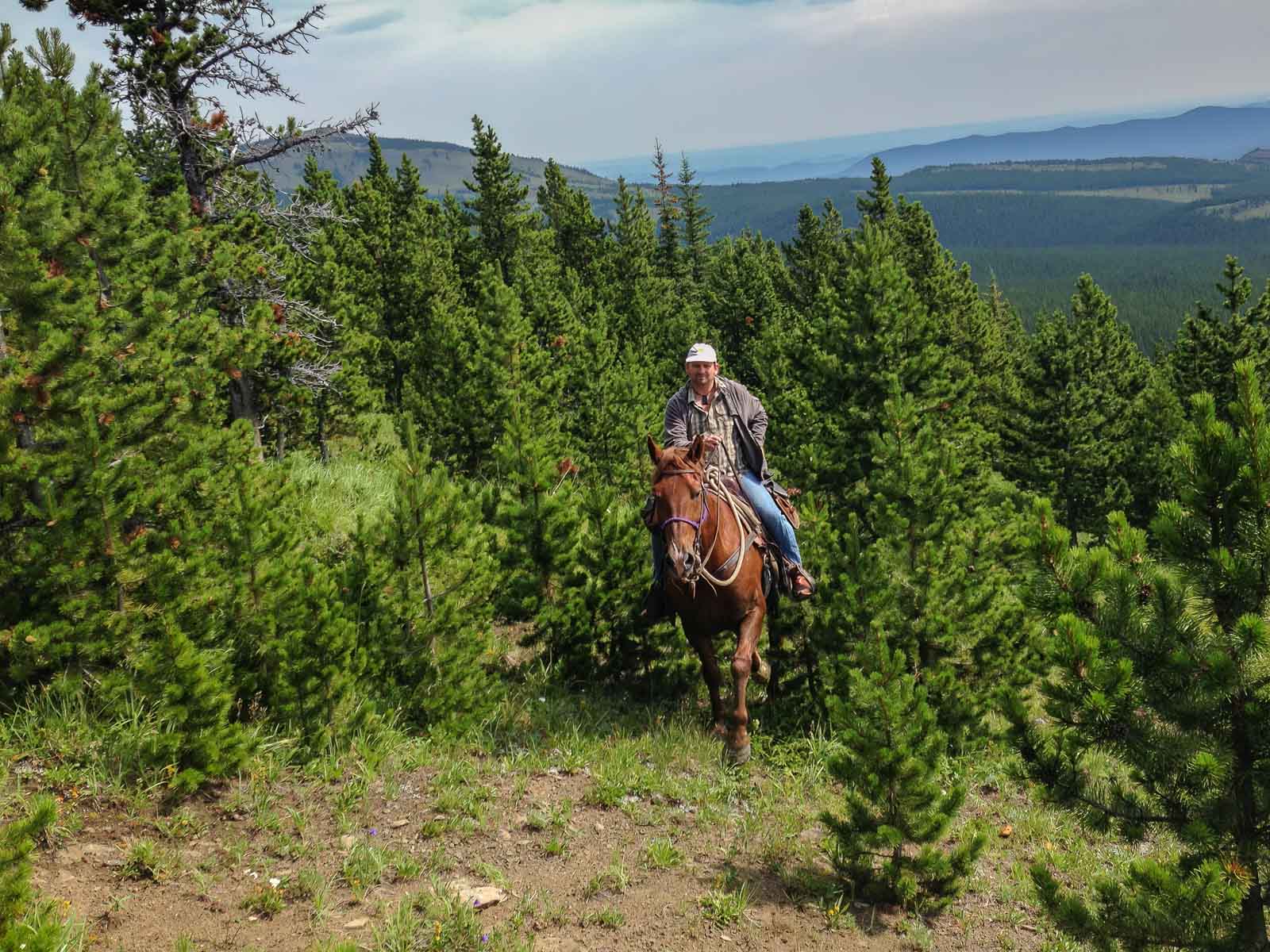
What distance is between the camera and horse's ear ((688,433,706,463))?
8703 millimetres

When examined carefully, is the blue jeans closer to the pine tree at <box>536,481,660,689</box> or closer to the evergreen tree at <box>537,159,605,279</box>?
the pine tree at <box>536,481,660,689</box>

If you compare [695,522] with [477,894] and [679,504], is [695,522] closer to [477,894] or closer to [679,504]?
[679,504]

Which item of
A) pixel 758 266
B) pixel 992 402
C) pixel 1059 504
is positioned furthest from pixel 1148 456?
pixel 758 266

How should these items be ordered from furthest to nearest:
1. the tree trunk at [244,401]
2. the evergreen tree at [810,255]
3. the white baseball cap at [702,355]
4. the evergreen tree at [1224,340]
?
the evergreen tree at [810,255] → the evergreen tree at [1224,340] → the tree trunk at [244,401] → the white baseball cap at [702,355]

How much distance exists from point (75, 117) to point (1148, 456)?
46.7 meters

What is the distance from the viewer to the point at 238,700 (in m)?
8.05

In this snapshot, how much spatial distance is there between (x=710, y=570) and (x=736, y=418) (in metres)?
2.10

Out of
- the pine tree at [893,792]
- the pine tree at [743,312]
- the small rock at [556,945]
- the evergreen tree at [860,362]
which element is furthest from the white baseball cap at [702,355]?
the pine tree at [743,312]

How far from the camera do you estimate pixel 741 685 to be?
31.4 ft

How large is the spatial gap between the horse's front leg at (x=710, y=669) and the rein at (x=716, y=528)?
82 centimetres

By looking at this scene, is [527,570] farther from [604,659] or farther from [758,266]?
[758,266]

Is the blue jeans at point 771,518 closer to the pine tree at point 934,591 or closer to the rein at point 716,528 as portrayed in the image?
the rein at point 716,528

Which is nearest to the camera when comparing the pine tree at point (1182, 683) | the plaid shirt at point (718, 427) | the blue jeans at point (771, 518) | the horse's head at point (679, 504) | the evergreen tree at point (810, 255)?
the pine tree at point (1182, 683)

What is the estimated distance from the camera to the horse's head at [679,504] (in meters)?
8.45
